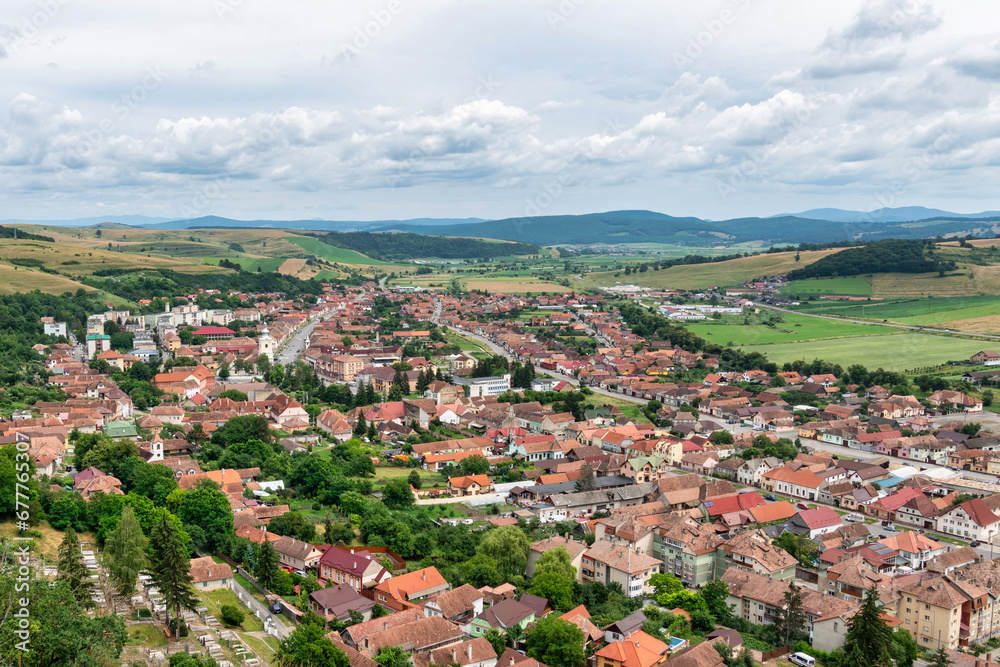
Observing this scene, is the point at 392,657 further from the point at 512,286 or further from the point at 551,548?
the point at 512,286

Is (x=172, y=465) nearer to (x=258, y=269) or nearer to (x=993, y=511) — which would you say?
(x=993, y=511)

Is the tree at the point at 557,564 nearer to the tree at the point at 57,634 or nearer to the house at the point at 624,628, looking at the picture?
the house at the point at 624,628

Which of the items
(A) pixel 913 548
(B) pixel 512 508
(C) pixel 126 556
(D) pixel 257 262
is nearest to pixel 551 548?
(B) pixel 512 508

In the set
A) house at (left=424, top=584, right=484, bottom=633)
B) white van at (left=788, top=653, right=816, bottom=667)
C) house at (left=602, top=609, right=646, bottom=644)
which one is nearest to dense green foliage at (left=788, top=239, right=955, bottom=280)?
white van at (left=788, top=653, right=816, bottom=667)

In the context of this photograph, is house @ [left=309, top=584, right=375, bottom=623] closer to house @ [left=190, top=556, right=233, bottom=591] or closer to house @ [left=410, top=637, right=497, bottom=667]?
house @ [left=190, top=556, right=233, bottom=591]

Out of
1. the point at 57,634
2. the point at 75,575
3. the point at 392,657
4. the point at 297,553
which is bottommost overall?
the point at 297,553

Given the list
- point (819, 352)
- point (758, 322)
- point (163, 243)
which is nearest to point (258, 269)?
point (163, 243)
